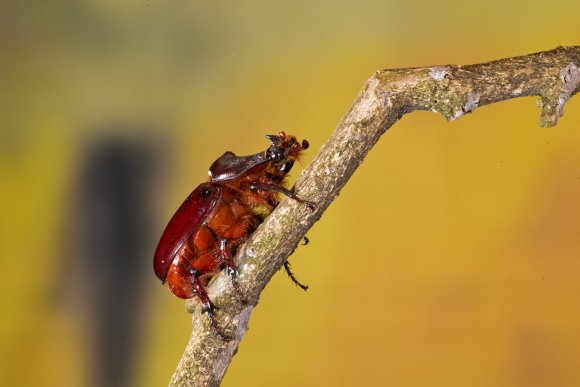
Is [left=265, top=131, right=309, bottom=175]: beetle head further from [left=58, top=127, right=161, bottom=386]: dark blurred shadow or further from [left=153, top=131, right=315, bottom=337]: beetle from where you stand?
[left=58, top=127, right=161, bottom=386]: dark blurred shadow

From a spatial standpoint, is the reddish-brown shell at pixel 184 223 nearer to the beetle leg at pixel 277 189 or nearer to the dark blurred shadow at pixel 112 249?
the beetle leg at pixel 277 189

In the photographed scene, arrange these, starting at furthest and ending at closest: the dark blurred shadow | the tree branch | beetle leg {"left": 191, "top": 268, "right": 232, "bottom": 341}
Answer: the dark blurred shadow, beetle leg {"left": 191, "top": 268, "right": 232, "bottom": 341}, the tree branch

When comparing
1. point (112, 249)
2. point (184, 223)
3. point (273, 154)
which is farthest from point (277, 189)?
point (112, 249)

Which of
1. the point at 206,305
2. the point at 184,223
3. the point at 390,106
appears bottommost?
the point at 206,305

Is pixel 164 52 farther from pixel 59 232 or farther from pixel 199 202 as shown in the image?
pixel 199 202

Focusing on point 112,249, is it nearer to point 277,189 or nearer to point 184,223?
point 184,223

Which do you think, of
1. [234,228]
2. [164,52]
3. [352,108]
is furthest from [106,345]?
[352,108]

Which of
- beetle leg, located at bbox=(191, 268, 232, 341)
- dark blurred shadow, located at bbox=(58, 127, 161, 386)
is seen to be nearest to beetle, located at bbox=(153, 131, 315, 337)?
beetle leg, located at bbox=(191, 268, 232, 341)
